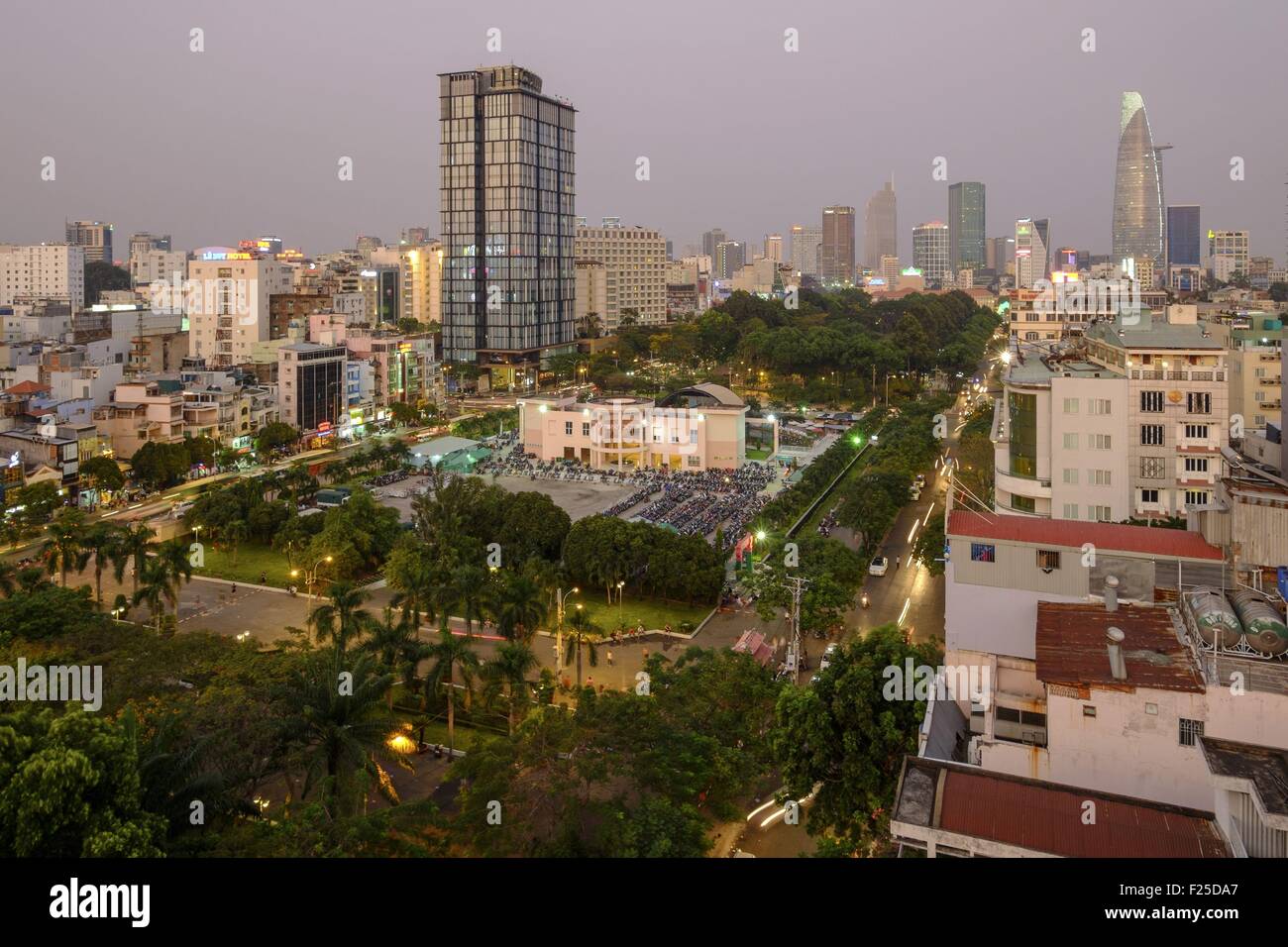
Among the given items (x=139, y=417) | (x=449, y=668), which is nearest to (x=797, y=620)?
(x=449, y=668)

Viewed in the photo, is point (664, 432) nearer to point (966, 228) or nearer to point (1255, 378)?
point (1255, 378)

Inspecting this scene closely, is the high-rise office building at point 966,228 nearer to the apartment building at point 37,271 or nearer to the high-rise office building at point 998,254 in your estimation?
the high-rise office building at point 998,254

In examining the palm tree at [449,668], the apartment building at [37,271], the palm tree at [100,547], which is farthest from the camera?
the apartment building at [37,271]

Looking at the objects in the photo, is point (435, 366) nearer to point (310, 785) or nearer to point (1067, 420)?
point (1067, 420)

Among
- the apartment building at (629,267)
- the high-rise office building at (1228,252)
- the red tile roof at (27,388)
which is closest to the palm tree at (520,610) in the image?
the red tile roof at (27,388)
